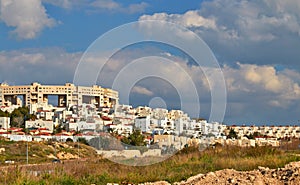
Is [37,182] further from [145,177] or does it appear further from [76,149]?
[76,149]

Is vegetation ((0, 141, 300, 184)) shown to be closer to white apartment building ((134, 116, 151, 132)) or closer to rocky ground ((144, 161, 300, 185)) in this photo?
rocky ground ((144, 161, 300, 185))

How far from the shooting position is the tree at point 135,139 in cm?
3452

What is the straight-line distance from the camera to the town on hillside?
33.6 m

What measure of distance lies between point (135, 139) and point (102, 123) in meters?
11.0

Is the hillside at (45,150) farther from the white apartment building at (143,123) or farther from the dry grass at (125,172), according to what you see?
the dry grass at (125,172)

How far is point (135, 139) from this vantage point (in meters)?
36.5

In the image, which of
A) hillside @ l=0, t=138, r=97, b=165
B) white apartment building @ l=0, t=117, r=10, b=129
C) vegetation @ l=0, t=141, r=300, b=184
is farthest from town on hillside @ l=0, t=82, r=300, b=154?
Answer: vegetation @ l=0, t=141, r=300, b=184

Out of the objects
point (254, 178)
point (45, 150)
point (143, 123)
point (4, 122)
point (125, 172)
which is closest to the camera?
point (254, 178)

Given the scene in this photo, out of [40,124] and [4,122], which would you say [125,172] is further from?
[40,124]


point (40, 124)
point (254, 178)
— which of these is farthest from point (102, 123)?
point (40, 124)

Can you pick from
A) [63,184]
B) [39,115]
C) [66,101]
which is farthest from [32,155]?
[66,101]

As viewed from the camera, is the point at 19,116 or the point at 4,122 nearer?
the point at 4,122

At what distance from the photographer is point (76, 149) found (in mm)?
56562

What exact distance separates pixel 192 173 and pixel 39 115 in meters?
98.3
